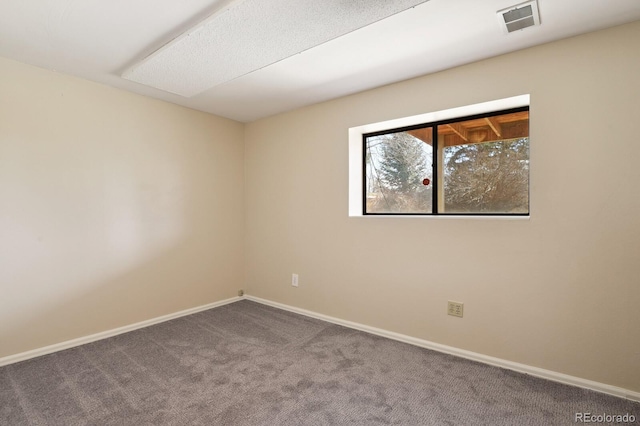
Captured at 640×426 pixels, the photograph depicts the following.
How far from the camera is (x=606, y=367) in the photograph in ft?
6.27

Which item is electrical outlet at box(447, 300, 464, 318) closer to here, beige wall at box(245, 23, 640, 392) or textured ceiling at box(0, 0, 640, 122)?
beige wall at box(245, 23, 640, 392)

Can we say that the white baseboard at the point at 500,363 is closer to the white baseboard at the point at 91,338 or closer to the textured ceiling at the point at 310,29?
the white baseboard at the point at 91,338

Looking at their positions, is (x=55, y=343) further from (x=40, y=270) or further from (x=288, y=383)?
(x=288, y=383)

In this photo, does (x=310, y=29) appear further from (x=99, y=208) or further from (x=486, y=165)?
(x=99, y=208)

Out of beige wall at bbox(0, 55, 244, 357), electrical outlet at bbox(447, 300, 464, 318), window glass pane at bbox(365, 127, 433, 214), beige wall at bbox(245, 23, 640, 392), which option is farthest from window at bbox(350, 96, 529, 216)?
beige wall at bbox(0, 55, 244, 357)

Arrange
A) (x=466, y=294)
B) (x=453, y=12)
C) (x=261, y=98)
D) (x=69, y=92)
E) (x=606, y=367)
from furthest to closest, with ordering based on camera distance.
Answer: (x=261, y=98)
(x=69, y=92)
(x=466, y=294)
(x=606, y=367)
(x=453, y=12)

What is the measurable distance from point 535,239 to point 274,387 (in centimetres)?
198

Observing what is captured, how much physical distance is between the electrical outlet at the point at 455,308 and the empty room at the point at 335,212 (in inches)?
0.6

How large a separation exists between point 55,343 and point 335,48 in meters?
3.12

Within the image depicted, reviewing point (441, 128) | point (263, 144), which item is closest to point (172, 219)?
point (263, 144)

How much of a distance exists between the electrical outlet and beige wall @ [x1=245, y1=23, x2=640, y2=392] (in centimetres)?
4

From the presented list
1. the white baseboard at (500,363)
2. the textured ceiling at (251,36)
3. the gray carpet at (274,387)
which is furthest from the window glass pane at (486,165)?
the textured ceiling at (251,36)

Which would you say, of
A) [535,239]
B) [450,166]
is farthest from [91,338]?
[535,239]

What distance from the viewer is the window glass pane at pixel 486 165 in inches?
94.2
